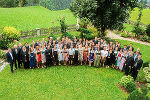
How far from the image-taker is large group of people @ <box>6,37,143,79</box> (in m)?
11.0

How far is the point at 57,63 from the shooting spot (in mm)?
12484

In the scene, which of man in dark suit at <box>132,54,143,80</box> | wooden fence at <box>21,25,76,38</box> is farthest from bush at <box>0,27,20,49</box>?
man in dark suit at <box>132,54,143,80</box>

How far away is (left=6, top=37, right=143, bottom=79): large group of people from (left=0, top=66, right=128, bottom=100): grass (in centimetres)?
59

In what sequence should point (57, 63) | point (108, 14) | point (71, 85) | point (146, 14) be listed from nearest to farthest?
point (71, 85) → point (57, 63) → point (108, 14) → point (146, 14)

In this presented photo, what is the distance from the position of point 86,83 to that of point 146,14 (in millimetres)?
43975

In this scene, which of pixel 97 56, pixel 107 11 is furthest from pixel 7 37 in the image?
pixel 107 11

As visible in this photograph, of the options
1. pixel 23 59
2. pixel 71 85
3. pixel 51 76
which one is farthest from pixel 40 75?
pixel 71 85

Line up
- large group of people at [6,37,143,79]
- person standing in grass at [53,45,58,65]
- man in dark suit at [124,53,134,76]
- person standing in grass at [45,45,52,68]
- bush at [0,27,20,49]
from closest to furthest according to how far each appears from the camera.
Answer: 1. man in dark suit at [124,53,134,76]
2. large group of people at [6,37,143,79]
3. person standing in grass at [45,45,52,68]
4. person standing in grass at [53,45,58,65]
5. bush at [0,27,20,49]

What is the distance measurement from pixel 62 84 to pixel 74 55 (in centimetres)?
293

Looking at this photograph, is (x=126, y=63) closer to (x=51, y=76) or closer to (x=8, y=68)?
(x=51, y=76)

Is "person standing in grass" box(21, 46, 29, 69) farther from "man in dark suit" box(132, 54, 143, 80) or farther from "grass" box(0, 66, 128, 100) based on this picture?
"man in dark suit" box(132, 54, 143, 80)

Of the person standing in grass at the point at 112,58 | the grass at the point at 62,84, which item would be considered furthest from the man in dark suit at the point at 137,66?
the person standing in grass at the point at 112,58

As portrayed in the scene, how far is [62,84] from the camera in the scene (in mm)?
9969

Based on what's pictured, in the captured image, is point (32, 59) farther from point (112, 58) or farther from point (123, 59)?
point (123, 59)
